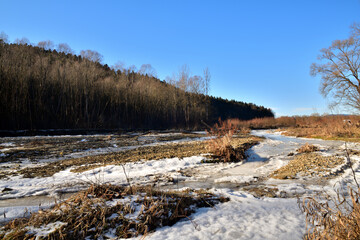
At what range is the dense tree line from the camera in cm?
1741

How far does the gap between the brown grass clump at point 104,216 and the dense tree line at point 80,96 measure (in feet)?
65.2

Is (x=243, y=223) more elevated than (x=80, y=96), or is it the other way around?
(x=80, y=96)

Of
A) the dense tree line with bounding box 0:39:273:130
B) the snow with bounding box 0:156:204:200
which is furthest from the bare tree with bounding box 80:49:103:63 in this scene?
the snow with bounding box 0:156:204:200

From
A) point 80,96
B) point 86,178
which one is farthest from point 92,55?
point 86,178

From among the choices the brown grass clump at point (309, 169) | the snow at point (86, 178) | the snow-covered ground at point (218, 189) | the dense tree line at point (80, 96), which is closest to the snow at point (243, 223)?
the snow-covered ground at point (218, 189)

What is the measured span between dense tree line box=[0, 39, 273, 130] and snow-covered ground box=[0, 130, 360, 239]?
53.5ft

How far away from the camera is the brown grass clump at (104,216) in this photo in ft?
6.55

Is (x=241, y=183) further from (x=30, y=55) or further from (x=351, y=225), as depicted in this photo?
(x=30, y=55)

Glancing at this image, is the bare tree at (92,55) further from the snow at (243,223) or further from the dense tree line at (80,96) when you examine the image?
the snow at (243,223)

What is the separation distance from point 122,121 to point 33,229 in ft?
83.6

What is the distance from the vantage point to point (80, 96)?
2203 cm

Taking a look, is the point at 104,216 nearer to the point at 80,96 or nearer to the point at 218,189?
the point at 218,189

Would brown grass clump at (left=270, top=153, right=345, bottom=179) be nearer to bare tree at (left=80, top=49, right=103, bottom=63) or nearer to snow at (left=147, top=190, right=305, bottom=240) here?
snow at (left=147, top=190, right=305, bottom=240)

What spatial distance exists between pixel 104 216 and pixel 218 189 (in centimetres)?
239
